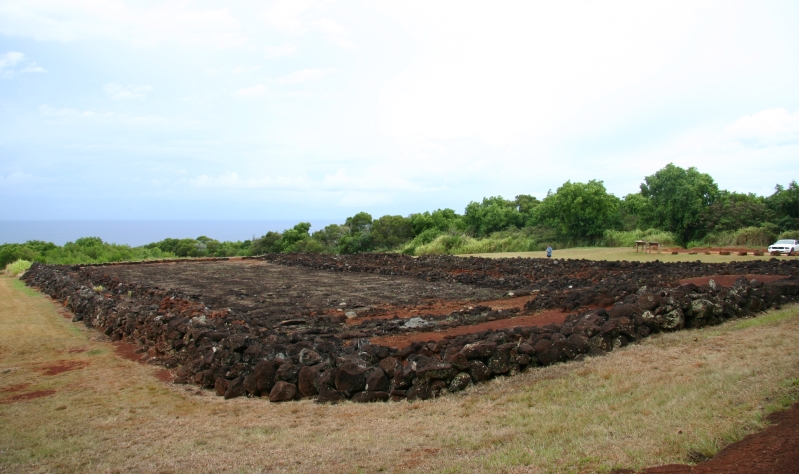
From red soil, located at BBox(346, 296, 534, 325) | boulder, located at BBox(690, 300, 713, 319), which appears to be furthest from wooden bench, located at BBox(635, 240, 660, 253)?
boulder, located at BBox(690, 300, 713, 319)

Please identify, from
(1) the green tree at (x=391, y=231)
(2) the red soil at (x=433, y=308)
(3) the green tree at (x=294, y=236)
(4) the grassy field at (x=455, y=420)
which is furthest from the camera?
(3) the green tree at (x=294, y=236)

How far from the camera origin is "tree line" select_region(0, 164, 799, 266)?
35375 millimetres

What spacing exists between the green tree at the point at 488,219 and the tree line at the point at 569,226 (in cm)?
10

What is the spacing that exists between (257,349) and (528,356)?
12.8ft

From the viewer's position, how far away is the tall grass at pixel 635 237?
3532 centimetres

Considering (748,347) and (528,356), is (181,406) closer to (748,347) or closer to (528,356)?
(528,356)


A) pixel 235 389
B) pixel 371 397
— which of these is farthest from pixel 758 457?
pixel 235 389

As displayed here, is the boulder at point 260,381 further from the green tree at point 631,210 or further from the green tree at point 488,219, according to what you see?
the green tree at point 488,219

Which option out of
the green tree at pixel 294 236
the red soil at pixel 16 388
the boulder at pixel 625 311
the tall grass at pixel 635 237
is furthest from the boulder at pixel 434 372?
the green tree at pixel 294 236

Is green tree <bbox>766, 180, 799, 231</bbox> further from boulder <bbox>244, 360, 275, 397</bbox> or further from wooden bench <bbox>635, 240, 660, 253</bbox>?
boulder <bbox>244, 360, 275, 397</bbox>

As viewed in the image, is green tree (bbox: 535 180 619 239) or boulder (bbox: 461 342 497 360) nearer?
boulder (bbox: 461 342 497 360)

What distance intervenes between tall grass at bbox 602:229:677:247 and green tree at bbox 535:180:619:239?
172 cm

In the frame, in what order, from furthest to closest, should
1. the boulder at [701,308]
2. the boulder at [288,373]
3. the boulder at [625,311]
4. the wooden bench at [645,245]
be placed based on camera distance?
the wooden bench at [645,245], the boulder at [701,308], the boulder at [625,311], the boulder at [288,373]

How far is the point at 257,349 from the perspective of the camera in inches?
319
